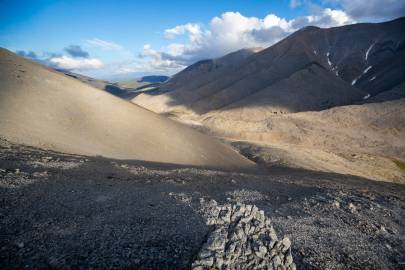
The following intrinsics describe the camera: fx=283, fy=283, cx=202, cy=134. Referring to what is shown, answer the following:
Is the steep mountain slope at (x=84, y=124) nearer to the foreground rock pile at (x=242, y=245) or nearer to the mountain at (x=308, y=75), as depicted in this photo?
the foreground rock pile at (x=242, y=245)

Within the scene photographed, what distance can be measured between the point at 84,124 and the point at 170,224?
17.1 m

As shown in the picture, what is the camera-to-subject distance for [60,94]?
2575cm

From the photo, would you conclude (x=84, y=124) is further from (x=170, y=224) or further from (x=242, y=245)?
(x=242, y=245)

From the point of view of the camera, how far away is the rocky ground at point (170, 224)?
7715 millimetres

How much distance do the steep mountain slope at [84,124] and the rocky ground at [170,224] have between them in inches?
206

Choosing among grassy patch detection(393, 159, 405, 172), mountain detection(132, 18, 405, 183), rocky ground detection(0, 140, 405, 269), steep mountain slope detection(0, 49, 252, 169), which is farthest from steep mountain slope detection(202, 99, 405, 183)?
rocky ground detection(0, 140, 405, 269)

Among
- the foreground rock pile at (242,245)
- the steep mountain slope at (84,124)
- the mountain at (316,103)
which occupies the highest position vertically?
the mountain at (316,103)

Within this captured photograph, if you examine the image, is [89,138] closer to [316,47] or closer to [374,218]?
[374,218]

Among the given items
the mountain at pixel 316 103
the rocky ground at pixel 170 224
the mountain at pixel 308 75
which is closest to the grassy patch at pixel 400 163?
the mountain at pixel 316 103

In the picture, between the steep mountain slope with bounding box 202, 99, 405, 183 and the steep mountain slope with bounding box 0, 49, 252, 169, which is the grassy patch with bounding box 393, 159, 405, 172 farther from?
the steep mountain slope with bounding box 0, 49, 252, 169

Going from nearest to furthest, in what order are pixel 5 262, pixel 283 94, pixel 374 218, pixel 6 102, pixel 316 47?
pixel 5 262 < pixel 374 218 < pixel 6 102 < pixel 283 94 < pixel 316 47

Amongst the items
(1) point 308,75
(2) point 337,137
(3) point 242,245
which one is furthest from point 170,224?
(1) point 308,75

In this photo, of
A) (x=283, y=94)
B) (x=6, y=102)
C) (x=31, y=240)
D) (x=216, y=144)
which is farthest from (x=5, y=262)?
(x=283, y=94)

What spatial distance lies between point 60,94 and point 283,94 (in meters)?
74.0
